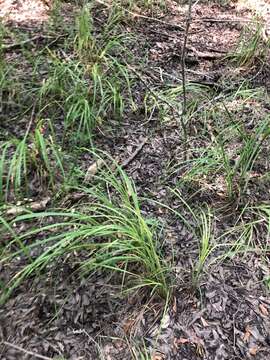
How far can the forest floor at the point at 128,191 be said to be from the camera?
183cm

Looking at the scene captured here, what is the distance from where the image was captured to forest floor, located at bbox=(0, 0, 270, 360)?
1.83 meters

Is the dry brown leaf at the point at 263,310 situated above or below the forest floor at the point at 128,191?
below

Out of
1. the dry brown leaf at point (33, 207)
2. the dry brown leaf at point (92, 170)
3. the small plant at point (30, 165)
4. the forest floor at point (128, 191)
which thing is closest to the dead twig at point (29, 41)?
the forest floor at point (128, 191)

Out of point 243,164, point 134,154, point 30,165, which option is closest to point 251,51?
point 243,164

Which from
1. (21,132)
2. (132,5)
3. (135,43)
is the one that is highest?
(132,5)

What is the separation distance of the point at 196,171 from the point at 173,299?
2.83 ft

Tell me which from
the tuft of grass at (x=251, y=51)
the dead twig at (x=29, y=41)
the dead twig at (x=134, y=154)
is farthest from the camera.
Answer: the tuft of grass at (x=251, y=51)

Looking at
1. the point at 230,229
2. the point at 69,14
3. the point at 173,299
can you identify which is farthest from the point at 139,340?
the point at 69,14

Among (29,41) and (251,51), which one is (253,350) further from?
(29,41)

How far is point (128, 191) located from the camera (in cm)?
237

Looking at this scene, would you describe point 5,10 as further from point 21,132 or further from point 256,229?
point 256,229

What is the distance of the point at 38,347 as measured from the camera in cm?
173

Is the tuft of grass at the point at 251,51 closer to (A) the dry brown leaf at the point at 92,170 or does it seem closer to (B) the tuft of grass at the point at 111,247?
(A) the dry brown leaf at the point at 92,170

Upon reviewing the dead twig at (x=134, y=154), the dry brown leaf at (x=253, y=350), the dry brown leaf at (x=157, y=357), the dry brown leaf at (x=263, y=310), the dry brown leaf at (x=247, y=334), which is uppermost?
the dead twig at (x=134, y=154)
